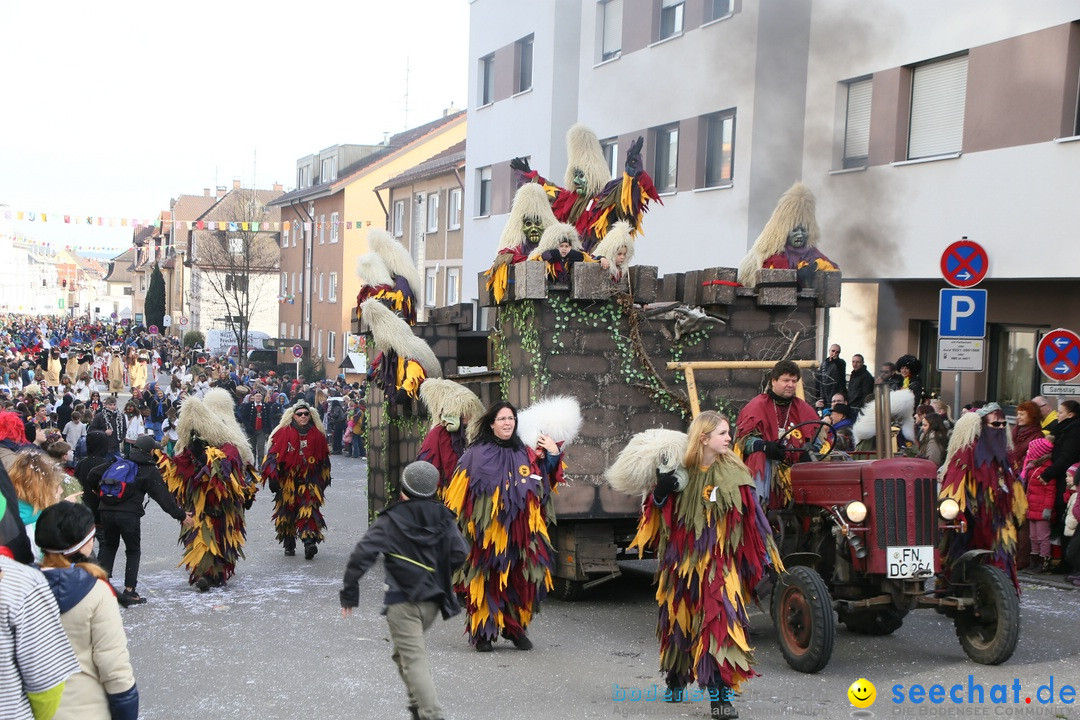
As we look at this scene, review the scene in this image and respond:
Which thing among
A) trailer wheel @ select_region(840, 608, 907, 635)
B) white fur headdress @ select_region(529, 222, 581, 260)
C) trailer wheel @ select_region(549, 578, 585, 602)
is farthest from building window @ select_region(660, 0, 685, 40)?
trailer wheel @ select_region(840, 608, 907, 635)

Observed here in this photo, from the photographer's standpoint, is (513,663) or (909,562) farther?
(513,663)

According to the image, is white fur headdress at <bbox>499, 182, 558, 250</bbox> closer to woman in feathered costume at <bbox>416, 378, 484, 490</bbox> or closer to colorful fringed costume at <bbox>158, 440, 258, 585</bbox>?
woman in feathered costume at <bbox>416, 378, 484, 490</bbox>

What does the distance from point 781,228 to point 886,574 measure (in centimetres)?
374

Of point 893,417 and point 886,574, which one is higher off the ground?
point 893,417

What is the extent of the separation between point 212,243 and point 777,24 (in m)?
46.4

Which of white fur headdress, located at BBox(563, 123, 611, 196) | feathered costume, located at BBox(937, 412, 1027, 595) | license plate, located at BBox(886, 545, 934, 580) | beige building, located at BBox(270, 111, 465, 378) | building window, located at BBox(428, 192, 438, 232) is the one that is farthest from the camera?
beige building, located at BBox(270, 111, 465, 378)

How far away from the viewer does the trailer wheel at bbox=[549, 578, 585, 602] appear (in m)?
9.70

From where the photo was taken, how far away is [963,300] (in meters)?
10.5

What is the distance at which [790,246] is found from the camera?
32.5ft

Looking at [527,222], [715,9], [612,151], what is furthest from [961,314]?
[612,151]

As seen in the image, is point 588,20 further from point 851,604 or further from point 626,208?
point 851,604

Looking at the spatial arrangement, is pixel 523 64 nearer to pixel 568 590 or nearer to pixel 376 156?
pixel 568 590

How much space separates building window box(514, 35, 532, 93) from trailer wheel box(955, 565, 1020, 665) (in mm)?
21368

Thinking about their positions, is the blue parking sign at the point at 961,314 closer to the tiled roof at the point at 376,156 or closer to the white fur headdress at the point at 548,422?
the white fur headdress at the point at 548,422
